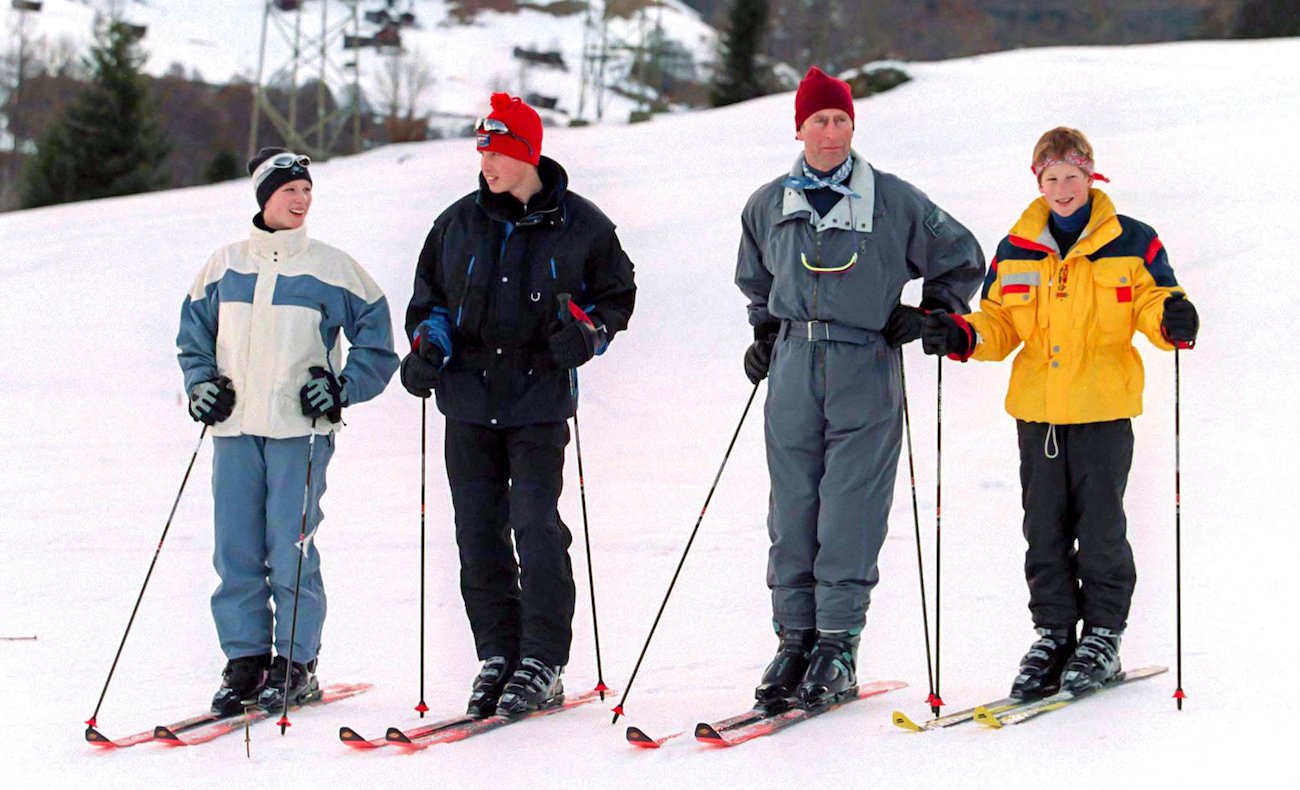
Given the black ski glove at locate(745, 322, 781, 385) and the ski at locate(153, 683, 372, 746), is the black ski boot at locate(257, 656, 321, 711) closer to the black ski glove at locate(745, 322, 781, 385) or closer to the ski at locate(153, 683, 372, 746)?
the ski at locate(153, 683, 372, 746)

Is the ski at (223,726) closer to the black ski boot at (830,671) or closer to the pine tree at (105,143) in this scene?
the black ski boot at (830,671)

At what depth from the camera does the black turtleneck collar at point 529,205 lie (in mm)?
4309

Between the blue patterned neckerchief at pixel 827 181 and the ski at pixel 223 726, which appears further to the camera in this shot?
the blue patterned neckerchief at pixel 827 181

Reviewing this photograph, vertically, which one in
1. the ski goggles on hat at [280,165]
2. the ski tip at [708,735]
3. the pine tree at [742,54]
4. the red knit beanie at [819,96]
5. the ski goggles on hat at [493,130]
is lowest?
the ski tip at [708,735]

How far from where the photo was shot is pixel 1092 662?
4.04 m

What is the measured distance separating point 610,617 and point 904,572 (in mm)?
1271

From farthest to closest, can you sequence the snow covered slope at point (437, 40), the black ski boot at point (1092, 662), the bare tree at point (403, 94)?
the snow covered slope at point (437, 40)
the bare tree at point (403, 94)
the black ski boot at point (1092, 662)

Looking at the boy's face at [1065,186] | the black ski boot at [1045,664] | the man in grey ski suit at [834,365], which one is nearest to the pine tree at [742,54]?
the man in grey ski suit at [834,365]

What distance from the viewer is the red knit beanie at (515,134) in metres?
4.29

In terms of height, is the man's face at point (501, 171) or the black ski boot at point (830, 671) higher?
the man's face at point (501, 171)

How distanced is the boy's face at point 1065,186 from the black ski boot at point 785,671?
1.31 metres

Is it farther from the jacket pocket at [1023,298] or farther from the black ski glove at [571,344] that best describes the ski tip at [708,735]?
the jacket pocket at [1023,298]

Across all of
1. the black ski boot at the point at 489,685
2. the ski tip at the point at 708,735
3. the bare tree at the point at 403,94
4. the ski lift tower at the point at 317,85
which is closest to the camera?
the ski tip at the point at 708,735

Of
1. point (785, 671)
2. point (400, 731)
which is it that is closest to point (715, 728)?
point (785, 671)
